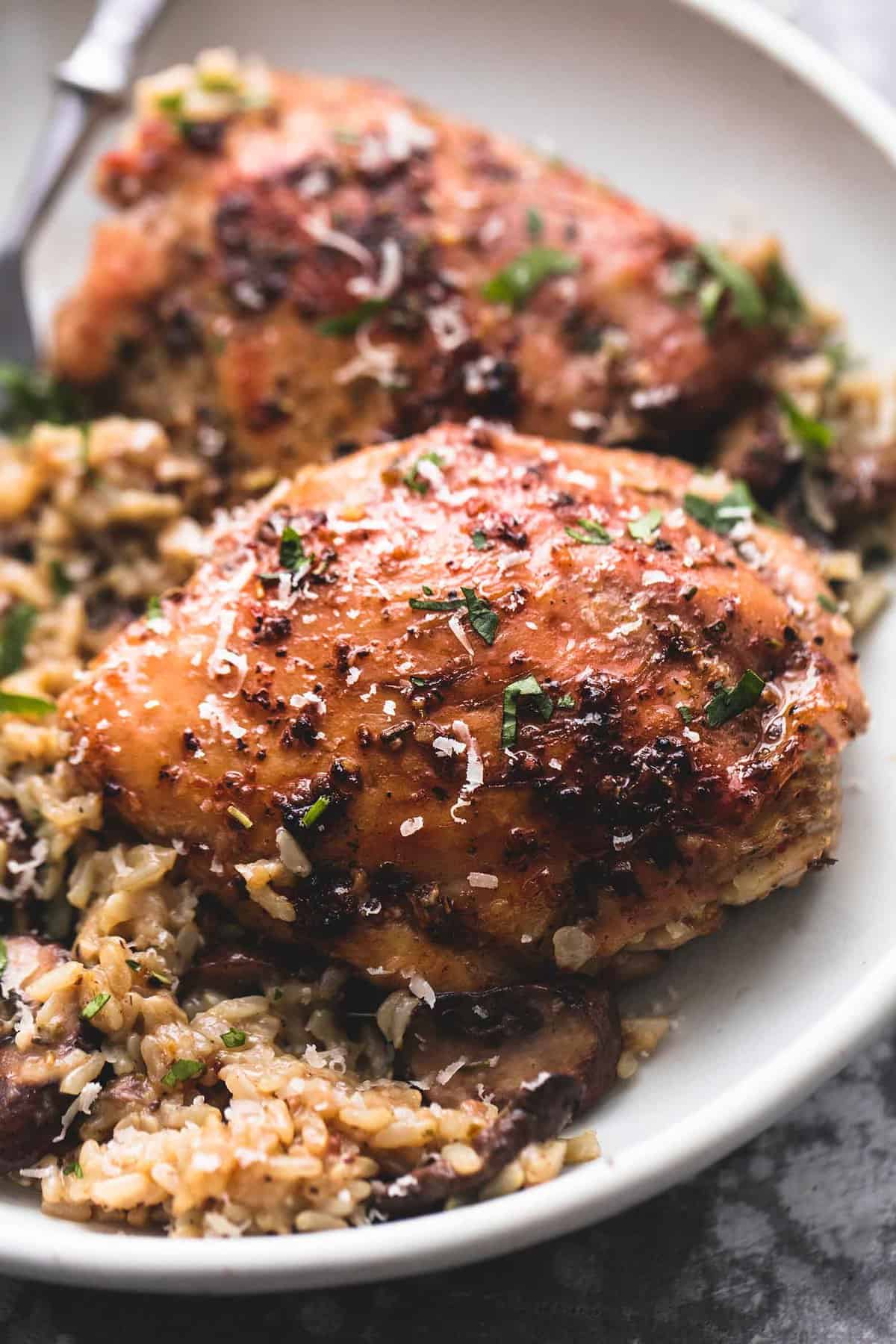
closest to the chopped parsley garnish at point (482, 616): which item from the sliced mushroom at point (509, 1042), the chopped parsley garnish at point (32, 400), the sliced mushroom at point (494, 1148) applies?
the sliced mushroom at point (509, 1042)

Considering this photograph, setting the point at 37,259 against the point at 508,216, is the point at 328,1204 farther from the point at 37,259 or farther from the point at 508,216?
the point at 37,259

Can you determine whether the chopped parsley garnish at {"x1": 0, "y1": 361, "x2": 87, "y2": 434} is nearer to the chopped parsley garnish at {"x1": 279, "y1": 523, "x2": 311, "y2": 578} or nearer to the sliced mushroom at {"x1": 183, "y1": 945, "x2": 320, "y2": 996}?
the chopped parsley garnish at {"x1": 279, "y1": 523, "x2": 311, "y2": 578}

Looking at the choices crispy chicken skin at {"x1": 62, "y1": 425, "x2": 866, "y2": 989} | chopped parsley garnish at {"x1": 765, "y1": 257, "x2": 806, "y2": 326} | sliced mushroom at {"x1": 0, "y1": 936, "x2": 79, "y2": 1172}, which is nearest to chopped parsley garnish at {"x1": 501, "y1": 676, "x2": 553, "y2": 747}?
crispy chicken skin at {"x1": 62, "y1": 425, "x2": 866, "y2": 989}

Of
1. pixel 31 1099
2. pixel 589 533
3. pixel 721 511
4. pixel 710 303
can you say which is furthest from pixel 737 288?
pixel 31 1099

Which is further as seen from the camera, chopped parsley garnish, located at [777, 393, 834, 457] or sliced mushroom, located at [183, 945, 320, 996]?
chopped parsley garnish, located at [777, 393, 834, 457]

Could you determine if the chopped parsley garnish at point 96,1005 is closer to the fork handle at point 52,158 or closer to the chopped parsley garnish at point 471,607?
the chopped parsley garnish at point 471,607

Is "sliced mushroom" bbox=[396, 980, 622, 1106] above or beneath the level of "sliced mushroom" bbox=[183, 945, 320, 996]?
above

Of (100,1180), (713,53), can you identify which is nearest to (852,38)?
(713,53)
